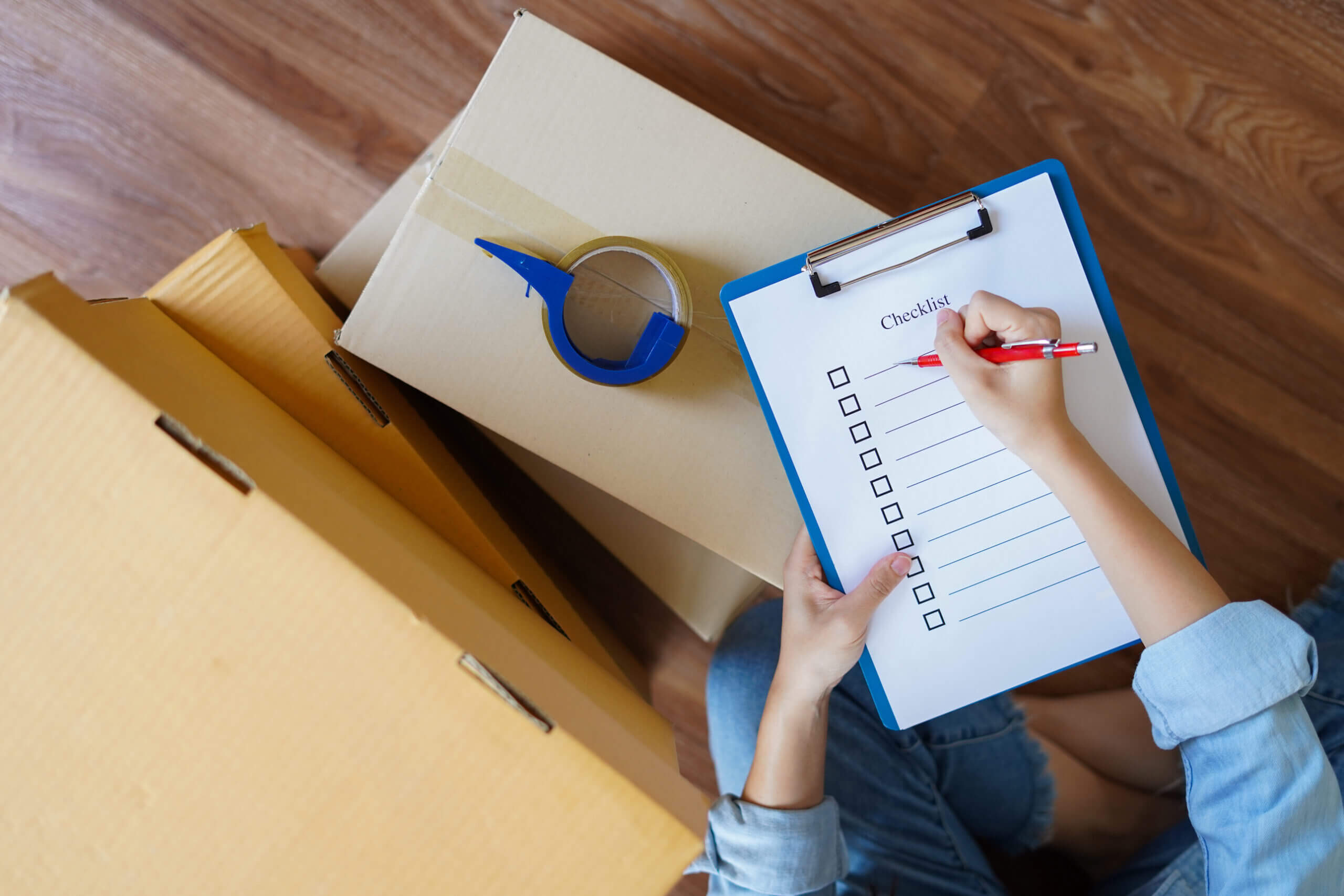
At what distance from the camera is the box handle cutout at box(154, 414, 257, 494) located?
1.28 feet

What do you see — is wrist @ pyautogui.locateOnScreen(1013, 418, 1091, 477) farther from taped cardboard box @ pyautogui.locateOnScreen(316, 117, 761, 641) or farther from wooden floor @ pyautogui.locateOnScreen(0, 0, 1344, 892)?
wooden floor @ pyautogui.locateOnScreen(0, 0, 1344, 892)

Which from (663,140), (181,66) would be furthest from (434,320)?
(181,66)

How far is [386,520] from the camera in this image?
0.48 m

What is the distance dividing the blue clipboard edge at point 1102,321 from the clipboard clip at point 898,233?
0.01 m

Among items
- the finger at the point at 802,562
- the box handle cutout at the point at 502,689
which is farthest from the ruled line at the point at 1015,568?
the box handle cutout at the point at 502,689

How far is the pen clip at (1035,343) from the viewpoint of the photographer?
0.50 m

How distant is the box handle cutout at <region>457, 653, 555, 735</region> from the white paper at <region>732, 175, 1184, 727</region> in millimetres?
273

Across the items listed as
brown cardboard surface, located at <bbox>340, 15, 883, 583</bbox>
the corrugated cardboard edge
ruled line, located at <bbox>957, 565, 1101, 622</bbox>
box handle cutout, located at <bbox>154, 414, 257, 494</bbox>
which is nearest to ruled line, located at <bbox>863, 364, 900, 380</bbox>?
brown cardboard surface, located at <bbox>340, 15, 883, 583</bbox>

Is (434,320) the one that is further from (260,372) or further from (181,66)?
(181,66)

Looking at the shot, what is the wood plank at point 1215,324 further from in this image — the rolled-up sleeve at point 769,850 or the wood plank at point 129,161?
the wood plank at point 129,161

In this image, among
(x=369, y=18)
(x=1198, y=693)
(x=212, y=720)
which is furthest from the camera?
(x=369, y=18)

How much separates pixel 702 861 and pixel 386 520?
15.1 inches

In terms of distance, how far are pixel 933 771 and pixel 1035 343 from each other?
55 cm

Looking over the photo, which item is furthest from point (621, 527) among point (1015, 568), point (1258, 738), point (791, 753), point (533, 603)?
point (1258, 738)
